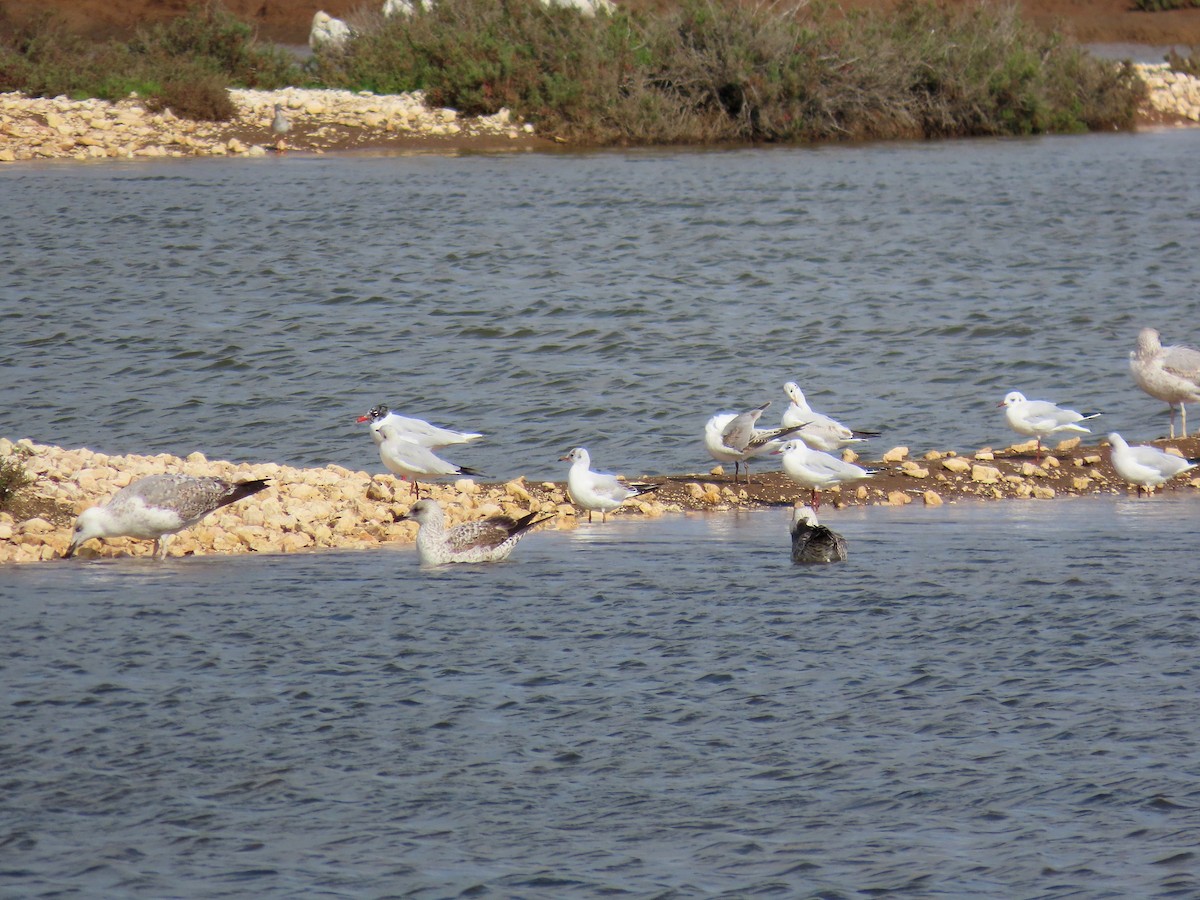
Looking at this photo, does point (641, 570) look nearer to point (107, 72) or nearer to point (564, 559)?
point (564, 559)

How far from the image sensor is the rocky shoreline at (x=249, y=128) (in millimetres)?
37969

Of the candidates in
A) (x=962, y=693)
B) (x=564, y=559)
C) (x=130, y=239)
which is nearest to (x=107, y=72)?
(x=130, y=239)

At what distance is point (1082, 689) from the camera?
886 centimetres

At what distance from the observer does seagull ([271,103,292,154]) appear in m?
39.0

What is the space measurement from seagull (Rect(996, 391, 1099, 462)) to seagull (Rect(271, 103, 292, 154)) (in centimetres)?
2653

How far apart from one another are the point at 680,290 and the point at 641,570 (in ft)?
48.8

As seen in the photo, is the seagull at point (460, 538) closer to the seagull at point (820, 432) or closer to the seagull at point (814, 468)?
the seagull at point (814, 468)

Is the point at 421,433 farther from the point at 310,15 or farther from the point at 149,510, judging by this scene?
the point at 310,15

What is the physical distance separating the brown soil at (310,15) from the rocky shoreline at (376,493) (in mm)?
48756

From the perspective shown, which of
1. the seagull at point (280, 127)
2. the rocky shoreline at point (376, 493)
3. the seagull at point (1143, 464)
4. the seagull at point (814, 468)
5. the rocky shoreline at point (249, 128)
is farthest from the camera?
the seagull at point (280, 127)

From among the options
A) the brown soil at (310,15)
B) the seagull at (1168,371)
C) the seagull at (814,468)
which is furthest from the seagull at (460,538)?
the brown soil at (310,15)

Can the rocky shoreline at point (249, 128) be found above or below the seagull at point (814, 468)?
above

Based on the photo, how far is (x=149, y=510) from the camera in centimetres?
1162

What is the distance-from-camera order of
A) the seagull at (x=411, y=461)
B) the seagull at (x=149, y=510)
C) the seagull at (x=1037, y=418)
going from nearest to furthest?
1. the seagull at (x=149, y=510)
2. the seagull at (x=411, y=461)
3. the seagull at (x=1037, y=418)
